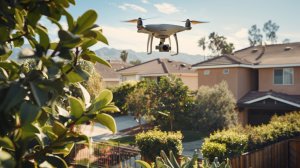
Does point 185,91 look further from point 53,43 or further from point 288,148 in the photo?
point 53,43

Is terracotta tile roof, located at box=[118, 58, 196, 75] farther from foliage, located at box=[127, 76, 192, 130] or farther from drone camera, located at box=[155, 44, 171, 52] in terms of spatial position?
drone camera, located at box=[155, 44, 171, 52]

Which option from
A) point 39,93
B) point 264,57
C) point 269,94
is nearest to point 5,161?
point 39,93

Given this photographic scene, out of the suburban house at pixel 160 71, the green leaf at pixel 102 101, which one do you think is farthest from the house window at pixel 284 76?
the green leaf at pixel 102 101

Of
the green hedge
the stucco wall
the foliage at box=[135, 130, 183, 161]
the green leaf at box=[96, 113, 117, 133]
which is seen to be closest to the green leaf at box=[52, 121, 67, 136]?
the green leaf at box=[96, 113, 117, 133]

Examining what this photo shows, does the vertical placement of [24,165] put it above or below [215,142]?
above

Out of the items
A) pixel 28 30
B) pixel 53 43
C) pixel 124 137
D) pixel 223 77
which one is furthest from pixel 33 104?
pixel 223 77

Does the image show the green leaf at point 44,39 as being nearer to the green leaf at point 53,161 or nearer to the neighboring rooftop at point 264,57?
the green leaf at point 53,161
